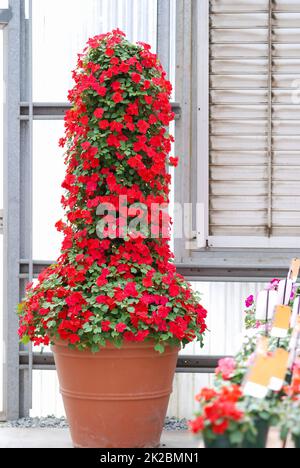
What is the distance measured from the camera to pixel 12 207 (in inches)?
197

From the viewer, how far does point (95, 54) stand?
4.27 meters

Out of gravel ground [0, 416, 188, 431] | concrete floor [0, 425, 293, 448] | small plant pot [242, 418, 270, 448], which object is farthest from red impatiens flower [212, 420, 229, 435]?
gravel ground [0, 416, 188, 431]

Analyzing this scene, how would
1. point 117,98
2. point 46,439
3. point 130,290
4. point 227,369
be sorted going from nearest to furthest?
point 227,369 < point 130,290 < point 117,98 < point 46,439

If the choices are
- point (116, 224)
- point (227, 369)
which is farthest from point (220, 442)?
point (116, 224)

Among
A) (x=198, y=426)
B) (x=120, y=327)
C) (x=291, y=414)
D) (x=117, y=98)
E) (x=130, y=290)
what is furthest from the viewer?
(x=117, y=98)

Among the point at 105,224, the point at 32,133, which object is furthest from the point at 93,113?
the point at 32,133

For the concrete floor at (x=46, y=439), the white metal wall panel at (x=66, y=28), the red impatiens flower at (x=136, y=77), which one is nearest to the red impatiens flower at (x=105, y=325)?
the concrete floor at (x=46, y=439)

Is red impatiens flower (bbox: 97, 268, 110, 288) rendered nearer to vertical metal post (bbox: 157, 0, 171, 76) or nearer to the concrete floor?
the concrete floor

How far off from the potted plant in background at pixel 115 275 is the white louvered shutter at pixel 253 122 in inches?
29.4

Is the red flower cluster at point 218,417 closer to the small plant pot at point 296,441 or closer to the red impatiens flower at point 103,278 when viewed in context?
the small plant pot at point 296,441

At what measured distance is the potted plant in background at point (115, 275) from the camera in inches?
159

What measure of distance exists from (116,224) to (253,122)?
1.26 m

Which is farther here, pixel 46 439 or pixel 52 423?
pixel 52 423

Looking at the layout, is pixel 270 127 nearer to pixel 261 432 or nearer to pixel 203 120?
pixel 203 120
